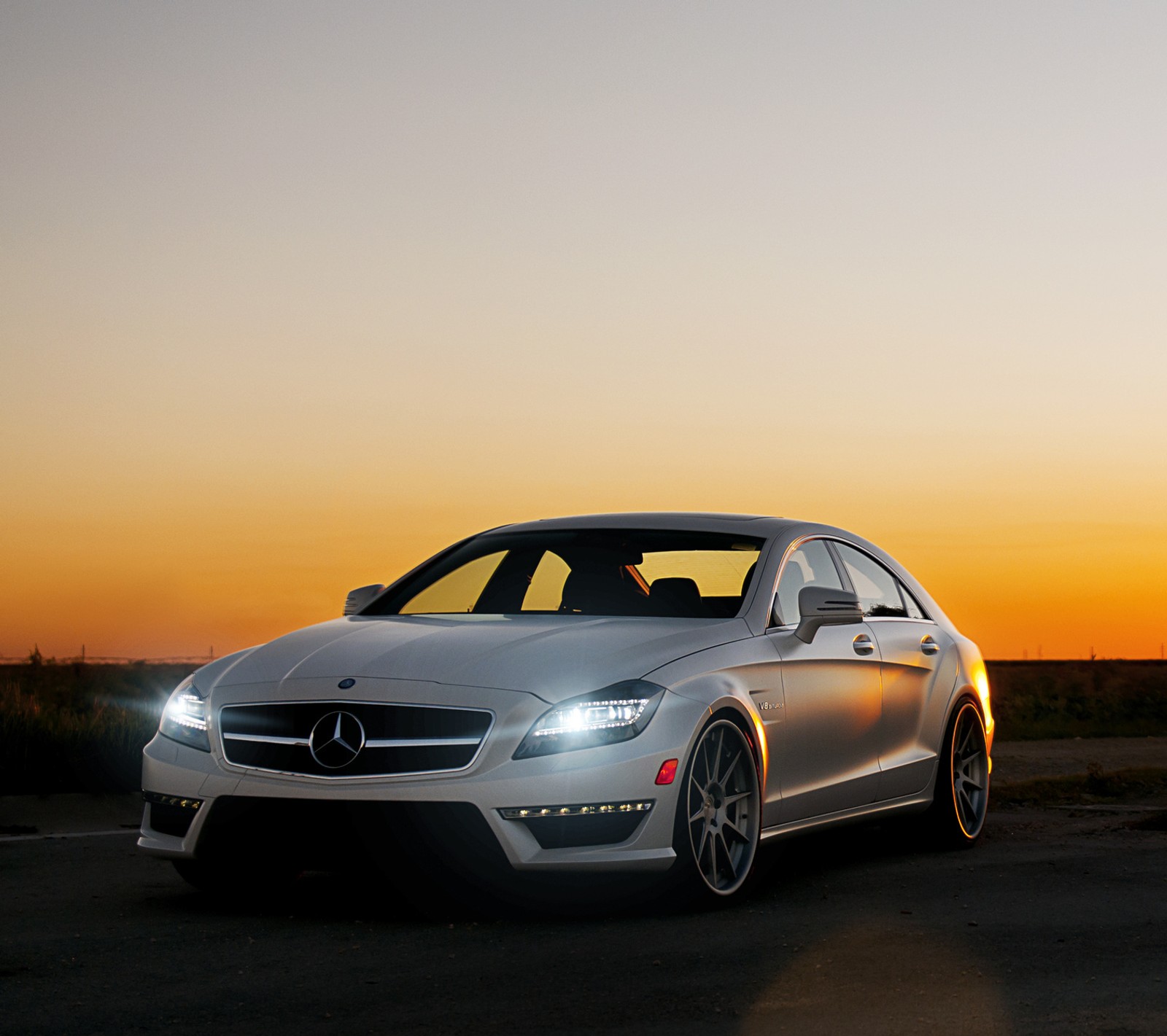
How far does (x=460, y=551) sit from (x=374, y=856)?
2.69 meters

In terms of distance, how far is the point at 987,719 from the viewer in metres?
10.2

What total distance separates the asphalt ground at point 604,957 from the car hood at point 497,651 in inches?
33.3

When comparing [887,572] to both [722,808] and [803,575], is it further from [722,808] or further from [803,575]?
[722,808]

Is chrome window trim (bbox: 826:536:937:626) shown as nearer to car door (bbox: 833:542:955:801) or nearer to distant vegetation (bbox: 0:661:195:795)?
car door (bbox: 833:542:955:801)

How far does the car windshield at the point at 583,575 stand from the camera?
8.05 m

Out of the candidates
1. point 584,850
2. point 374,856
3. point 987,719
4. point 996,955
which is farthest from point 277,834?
point 987,719

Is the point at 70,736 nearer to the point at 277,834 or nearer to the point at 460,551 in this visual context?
the point at 460,551

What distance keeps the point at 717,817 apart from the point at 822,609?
124cm

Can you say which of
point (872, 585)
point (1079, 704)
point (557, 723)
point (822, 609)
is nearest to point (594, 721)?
point (557, 723)

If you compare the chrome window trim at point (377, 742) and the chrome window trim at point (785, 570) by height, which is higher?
the chrome window trim at point (785, 570)

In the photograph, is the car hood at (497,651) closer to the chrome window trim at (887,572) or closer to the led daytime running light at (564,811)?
the led daytime running light at (564,811)

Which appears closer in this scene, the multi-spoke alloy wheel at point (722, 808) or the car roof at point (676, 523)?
the multi-spoke alloy wheel at point (722, 808)

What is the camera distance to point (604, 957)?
19.2ft

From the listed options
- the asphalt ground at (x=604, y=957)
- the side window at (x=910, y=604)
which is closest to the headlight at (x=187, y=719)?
the asphalt ground at (x=604, y=957)
